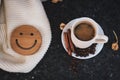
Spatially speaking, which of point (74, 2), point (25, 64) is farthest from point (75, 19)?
point (25, 64)

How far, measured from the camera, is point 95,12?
1.00 meters

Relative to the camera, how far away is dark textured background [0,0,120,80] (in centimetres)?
98

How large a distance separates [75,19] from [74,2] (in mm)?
46

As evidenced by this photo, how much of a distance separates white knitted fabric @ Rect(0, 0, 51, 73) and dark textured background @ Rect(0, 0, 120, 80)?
1.3 inches

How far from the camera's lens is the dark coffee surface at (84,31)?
0.93 metres

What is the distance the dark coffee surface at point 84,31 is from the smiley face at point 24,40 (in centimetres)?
9

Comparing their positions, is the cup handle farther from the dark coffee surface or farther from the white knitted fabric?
the white knitted fabric

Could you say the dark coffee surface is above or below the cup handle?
above

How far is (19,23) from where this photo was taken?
96 cm

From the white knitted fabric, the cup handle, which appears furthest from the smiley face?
the cup handle

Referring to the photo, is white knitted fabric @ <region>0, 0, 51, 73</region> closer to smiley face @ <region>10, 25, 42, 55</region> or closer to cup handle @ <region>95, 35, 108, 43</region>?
smiley face @ <region>10, 25, 42, 55</region>

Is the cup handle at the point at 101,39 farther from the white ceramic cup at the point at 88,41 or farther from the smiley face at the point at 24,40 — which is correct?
the smiley face at the point at 24,40

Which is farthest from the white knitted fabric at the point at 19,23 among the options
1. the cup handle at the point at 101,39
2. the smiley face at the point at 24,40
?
the cup handle at the point at 101,39

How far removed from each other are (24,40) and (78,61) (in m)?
0.13
